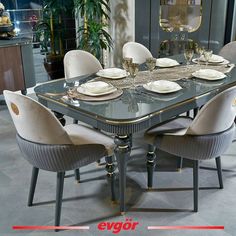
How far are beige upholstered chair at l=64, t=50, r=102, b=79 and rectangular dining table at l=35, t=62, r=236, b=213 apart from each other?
52 centimetres

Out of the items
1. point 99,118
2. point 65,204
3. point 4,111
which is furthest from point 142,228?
point 4,111

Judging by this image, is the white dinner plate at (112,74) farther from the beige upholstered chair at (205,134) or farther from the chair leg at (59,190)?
the chair leg at (59,190)

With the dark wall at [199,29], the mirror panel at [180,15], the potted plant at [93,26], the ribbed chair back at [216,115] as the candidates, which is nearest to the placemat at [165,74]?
the ribbed chair back at [216,115]

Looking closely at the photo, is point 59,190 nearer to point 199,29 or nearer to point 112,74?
point 112,74

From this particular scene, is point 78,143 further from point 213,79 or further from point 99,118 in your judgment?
point 213,79

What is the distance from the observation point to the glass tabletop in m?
1.84

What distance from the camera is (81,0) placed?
4480mm

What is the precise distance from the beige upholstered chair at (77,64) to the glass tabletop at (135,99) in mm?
427

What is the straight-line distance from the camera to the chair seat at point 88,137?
2.08m

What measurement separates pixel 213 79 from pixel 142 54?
3.77 feet

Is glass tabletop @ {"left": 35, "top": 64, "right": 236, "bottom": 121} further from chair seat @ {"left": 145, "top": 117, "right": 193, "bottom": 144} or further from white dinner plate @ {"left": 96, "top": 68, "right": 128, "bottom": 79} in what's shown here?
chair seat @ {"left": 145, "top": 117, "right": 193, "bottom": 144}

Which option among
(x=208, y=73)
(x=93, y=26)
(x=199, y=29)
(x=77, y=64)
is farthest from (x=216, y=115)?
(x=93, y=26)

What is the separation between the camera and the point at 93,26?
4.54 metres

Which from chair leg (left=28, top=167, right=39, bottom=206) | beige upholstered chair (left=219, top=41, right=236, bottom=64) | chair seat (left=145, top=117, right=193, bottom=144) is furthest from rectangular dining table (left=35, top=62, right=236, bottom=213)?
beige upholstered chair (left=219, top=41, right=236, bottom=64)
